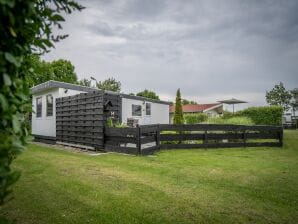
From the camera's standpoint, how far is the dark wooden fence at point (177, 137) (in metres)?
7.93

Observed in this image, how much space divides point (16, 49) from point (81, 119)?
861cm

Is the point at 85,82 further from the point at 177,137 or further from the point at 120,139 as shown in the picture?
the point at 120,139

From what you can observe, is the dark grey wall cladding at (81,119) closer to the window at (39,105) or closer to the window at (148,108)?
the window at (39,105)

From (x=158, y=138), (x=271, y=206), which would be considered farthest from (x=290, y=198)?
(x=158, y=138)

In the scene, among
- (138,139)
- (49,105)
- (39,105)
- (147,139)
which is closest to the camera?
(138,139)

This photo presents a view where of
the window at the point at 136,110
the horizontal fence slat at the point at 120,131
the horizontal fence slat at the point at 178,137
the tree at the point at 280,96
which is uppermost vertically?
the tree at the point at 280,96

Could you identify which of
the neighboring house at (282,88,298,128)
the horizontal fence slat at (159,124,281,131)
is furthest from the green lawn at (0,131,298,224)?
the neighboring house at (282,88,298,128)

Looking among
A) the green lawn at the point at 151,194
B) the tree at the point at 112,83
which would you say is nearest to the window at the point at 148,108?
the green lawn at the point at 151,194

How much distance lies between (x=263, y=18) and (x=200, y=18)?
302 centimetres

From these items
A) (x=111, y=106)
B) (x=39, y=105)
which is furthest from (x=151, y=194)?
(x=39, y=105)

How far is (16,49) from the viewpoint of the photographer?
1.35 meters

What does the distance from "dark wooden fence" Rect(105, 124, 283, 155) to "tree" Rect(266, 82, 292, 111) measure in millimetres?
33798

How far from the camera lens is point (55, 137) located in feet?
39.8

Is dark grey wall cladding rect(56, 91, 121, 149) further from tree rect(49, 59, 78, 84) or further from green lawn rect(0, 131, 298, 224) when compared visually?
tree rect(49, 59, 78, 84)
